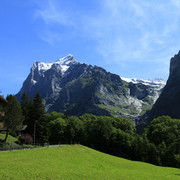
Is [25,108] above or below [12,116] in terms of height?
above

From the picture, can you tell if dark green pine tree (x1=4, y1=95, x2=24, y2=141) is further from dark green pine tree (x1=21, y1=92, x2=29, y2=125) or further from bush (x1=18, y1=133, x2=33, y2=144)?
dark green pine tree (x1=21, y1=92, x2=29, y2=125)

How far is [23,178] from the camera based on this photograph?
20.5 metres

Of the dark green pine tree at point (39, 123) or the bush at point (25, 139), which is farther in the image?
the dark green pine tree at point (39, 123)

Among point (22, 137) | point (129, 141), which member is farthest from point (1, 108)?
point (129, 141)

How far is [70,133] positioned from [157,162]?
4348cm

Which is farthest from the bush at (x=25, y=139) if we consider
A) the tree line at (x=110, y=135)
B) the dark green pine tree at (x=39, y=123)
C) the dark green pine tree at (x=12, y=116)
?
the dark green pine tree at (x=12, y=116)

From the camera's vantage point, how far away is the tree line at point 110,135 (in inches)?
3137

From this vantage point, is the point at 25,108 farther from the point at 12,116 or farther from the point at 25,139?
the point at 12,116

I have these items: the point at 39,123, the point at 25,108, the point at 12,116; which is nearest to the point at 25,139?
the point at 39,123

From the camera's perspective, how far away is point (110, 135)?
95.4 metres

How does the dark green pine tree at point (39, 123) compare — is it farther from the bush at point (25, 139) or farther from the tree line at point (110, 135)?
the bush at point (25, 139)

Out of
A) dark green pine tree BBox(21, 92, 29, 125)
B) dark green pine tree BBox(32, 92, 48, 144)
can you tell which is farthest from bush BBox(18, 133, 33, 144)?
dark green pine tree BBox(21, 92, 29, 125)

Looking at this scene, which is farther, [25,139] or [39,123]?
[39,123]

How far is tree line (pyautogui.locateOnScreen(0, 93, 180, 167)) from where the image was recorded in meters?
79.7
